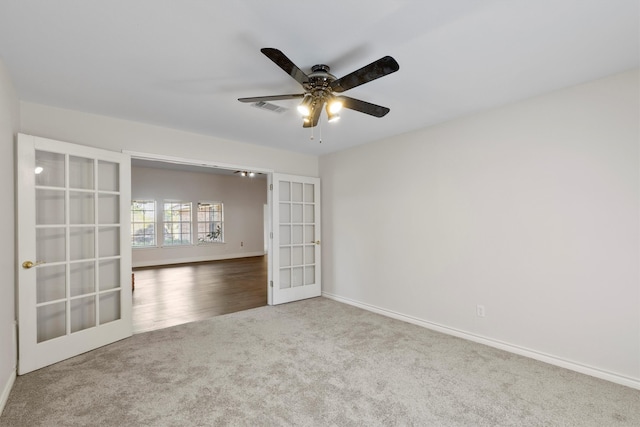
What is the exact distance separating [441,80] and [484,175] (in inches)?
47.9

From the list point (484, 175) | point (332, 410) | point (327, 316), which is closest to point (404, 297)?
point (327, 316)

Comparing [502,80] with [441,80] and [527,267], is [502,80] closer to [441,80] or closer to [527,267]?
[441,80]

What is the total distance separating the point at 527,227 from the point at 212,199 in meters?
8.30

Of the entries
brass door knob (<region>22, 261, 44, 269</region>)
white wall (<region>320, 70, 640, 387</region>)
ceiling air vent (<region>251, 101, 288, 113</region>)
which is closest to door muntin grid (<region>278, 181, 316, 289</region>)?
white wall (<region>320, 70, 640, 387</region>)

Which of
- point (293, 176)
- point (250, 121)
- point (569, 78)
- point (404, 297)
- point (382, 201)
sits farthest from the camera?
point (293, 176)

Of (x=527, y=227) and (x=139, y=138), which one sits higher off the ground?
(x=139, y=138)

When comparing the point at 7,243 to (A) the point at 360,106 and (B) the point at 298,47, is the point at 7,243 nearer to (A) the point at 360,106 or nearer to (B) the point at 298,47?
(B) the point at 298,47

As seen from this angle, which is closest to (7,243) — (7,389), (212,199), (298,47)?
(7,389)

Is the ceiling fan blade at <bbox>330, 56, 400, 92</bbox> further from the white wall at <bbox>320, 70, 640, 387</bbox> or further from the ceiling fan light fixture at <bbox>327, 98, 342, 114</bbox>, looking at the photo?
the white wall at <bbox>320, 70, 640, 387</bbox>

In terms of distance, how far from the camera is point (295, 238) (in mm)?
4914

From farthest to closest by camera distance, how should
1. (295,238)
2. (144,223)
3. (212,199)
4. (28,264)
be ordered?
(212,199)
(144,223)
(295,238)
(28,264)

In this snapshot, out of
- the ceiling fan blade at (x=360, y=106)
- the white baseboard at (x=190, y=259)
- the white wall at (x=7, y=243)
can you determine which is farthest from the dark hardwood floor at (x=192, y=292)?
the ceiling fan blade at (x=360, y=106)

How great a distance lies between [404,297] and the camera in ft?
12.7

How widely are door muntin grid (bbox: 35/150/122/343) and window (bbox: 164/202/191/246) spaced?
5671 mm
